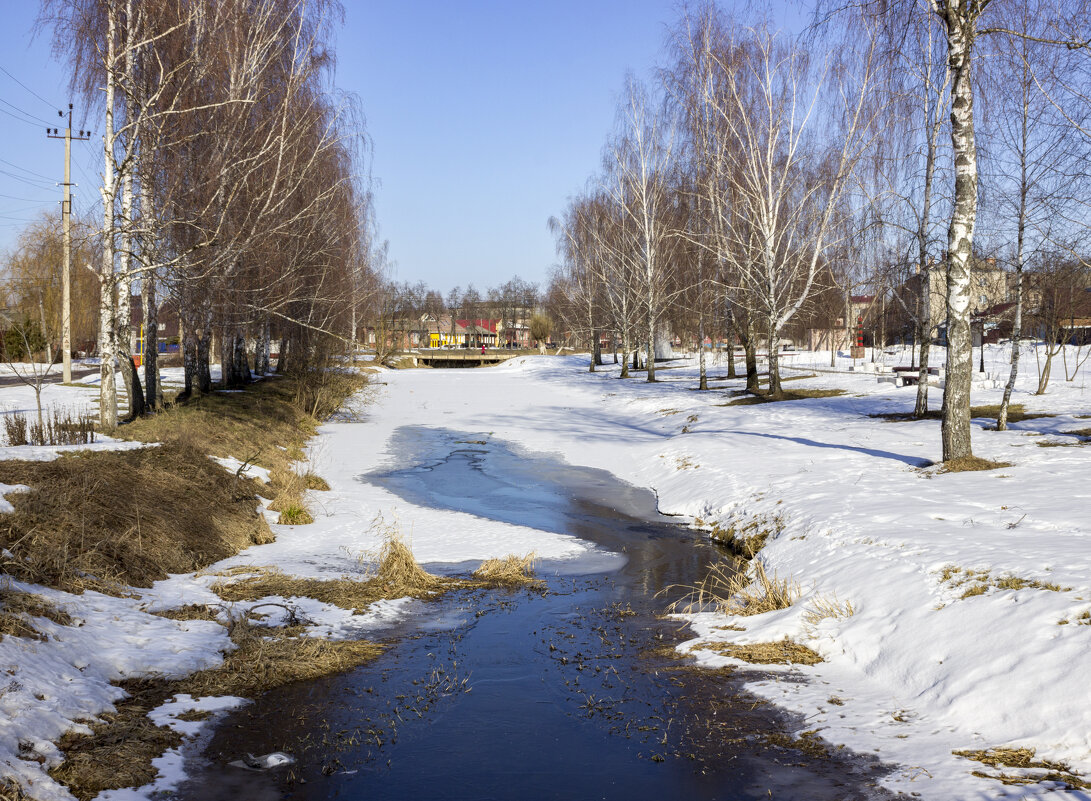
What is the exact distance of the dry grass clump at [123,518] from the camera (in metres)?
7.81

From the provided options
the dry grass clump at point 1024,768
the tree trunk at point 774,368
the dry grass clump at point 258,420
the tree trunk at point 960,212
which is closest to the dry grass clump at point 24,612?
the dry grass clump at point 1024,768

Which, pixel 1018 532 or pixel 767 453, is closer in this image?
pixel 1018 532

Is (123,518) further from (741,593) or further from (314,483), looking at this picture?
(741,593)

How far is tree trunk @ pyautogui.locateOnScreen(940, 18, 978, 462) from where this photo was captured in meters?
11.5

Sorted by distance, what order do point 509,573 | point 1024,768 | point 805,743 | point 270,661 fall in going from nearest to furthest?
point 1024,768 < point 805,743 < point 270,661 < point 509,573

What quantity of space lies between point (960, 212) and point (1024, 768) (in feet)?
29.7

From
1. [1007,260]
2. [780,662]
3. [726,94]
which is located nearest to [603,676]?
[780,662]

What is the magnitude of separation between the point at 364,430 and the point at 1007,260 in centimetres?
1961

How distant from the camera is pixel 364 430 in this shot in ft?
91.8

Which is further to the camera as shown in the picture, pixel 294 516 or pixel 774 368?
pixel 774 368

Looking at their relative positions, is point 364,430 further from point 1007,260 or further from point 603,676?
point 603,676

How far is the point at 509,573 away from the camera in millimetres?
10383

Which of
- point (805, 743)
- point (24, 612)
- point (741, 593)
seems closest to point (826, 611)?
point (741, 593)

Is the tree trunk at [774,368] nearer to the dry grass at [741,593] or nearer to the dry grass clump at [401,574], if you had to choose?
the dry grass at [741,593]
